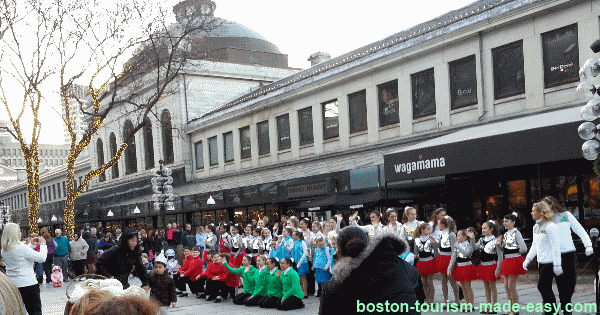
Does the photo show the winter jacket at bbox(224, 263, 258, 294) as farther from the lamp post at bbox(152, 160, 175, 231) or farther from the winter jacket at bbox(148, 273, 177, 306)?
the lamp post at bbox(152, 160, 175, 231)

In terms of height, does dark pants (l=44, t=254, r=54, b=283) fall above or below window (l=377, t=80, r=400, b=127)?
below

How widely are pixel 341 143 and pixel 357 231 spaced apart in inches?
924

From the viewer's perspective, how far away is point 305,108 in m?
30.4

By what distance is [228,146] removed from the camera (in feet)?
123

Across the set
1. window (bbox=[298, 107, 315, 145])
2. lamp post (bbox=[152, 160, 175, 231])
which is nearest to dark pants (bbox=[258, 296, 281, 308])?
lamp post (bbox=[152, 160, 175, 231])

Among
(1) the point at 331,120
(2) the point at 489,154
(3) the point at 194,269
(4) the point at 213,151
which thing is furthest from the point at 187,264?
(4) the point at 213,151

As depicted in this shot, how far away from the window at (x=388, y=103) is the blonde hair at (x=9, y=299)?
72.9 ft

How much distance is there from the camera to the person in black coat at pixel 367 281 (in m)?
4.18

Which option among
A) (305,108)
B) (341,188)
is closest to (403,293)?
(341,188)

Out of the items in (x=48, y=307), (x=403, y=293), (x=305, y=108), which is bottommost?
(x=48, y=307)

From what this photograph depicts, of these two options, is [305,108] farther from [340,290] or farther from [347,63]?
[340,290]

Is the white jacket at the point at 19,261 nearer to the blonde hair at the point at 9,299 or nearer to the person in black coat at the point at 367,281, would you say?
the blonde hair at the point at 9,299

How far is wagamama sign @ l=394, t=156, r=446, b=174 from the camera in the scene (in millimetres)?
13984

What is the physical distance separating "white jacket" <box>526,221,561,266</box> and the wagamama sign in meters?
5.50
